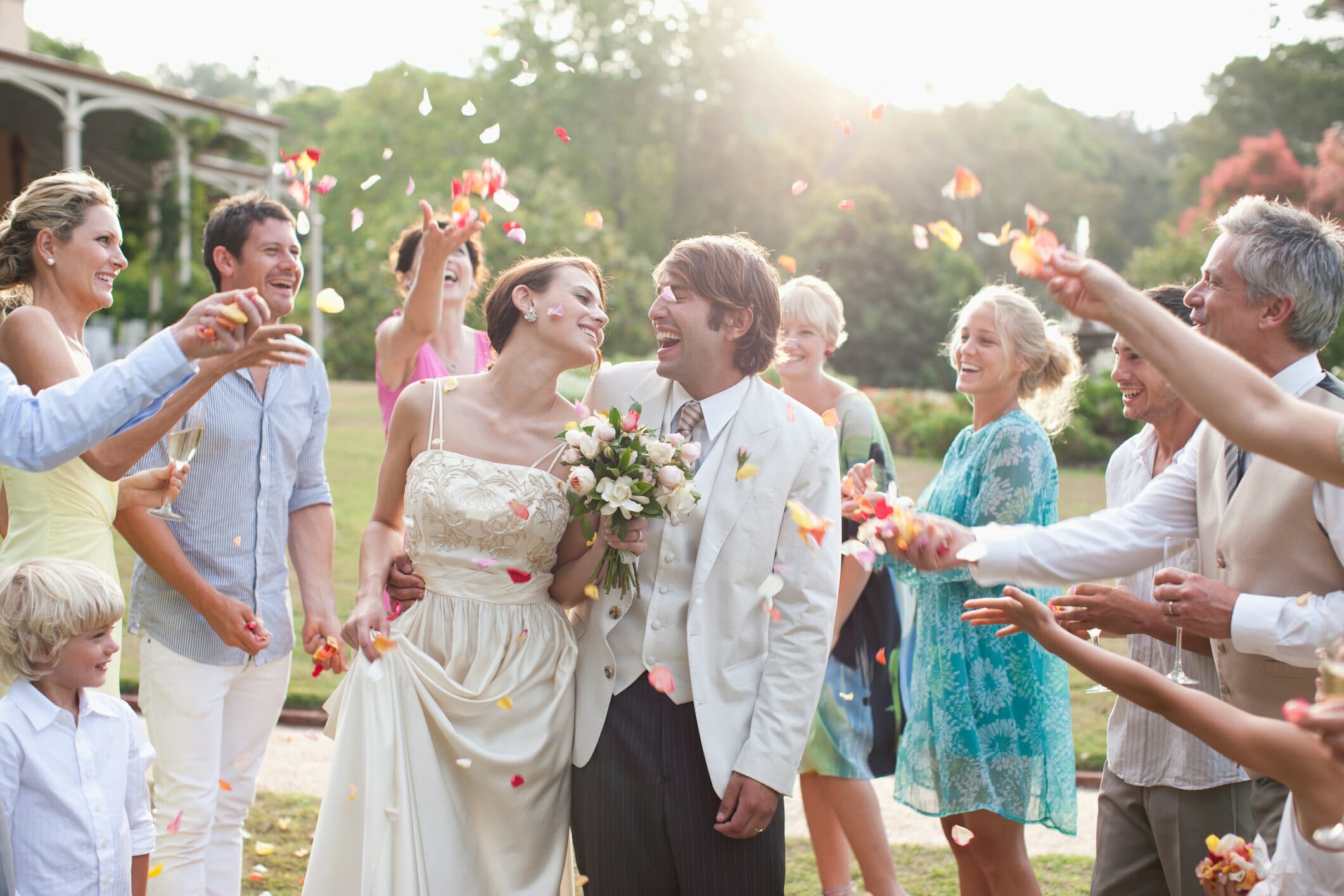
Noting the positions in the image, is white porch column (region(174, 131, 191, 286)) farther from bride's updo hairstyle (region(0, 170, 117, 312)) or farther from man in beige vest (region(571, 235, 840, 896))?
man in beige vest (region(571, 235, 840, 896))

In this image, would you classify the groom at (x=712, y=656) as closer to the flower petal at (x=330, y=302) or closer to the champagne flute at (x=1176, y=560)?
the champagne flute at (x=1176, y=560)

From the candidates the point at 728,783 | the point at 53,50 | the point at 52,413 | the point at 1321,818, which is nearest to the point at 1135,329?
the point at 1321,818

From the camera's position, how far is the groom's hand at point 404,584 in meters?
3.45

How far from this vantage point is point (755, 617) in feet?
10.6

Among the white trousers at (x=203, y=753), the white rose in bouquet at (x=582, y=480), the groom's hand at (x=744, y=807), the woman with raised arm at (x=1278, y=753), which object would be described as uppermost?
the white rose in bouquet at (x=582, y=480)

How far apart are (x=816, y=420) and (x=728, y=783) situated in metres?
1.11

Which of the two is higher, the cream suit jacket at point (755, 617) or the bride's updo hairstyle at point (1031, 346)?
the bride's updo hairstyle at point (1031, 346)

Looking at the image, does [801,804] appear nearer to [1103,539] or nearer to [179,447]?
[1103,539]

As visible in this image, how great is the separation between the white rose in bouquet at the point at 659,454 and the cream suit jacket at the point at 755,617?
0.26 meters

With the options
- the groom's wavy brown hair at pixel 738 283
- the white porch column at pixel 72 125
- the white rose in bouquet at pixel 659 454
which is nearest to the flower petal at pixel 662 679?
the white rose in bouquet at pixel 659 454

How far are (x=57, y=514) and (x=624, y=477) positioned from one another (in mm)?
1929

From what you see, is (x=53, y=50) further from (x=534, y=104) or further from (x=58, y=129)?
(x=534, y=104)

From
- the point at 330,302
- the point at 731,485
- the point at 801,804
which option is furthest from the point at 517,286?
the point at 801,804

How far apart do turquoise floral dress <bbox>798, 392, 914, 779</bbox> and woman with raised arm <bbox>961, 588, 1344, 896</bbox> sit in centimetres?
225
